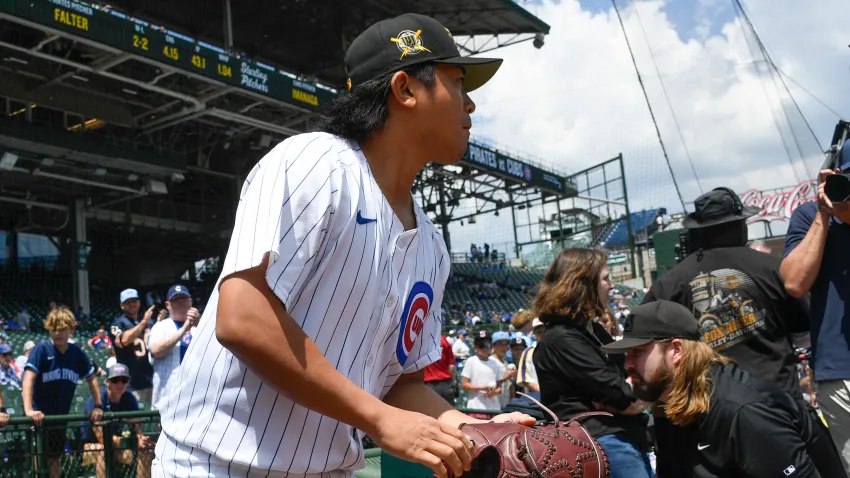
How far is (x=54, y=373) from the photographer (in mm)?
6523

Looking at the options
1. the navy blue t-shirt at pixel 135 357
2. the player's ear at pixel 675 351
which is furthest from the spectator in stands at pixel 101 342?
the player's ear at pixel 675 351

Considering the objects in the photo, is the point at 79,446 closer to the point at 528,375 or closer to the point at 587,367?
the point at 528,375

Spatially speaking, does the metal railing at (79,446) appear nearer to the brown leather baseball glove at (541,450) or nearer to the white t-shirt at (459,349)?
the brown leather baseball glove at (541,450)

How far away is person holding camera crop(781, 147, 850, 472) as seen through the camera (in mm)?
3195

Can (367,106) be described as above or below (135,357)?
above

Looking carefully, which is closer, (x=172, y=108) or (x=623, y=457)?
(x=623, y=457)

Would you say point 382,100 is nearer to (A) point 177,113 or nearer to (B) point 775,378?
(B) point 775,378

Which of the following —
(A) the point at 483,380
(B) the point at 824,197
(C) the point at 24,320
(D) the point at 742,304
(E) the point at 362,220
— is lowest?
(A) the point at 483,380

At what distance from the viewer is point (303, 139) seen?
1.55 metres

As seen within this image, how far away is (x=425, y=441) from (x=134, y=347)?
6638mm

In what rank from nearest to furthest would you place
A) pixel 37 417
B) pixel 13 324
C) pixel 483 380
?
pixel 37 417 → pixel 483 380 → pixel 13 324

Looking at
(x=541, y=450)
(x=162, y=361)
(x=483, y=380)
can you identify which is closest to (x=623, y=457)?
(x=541, y=450)

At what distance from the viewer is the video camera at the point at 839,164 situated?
3.16m

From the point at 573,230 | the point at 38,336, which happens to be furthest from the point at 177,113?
the point at 573,230
